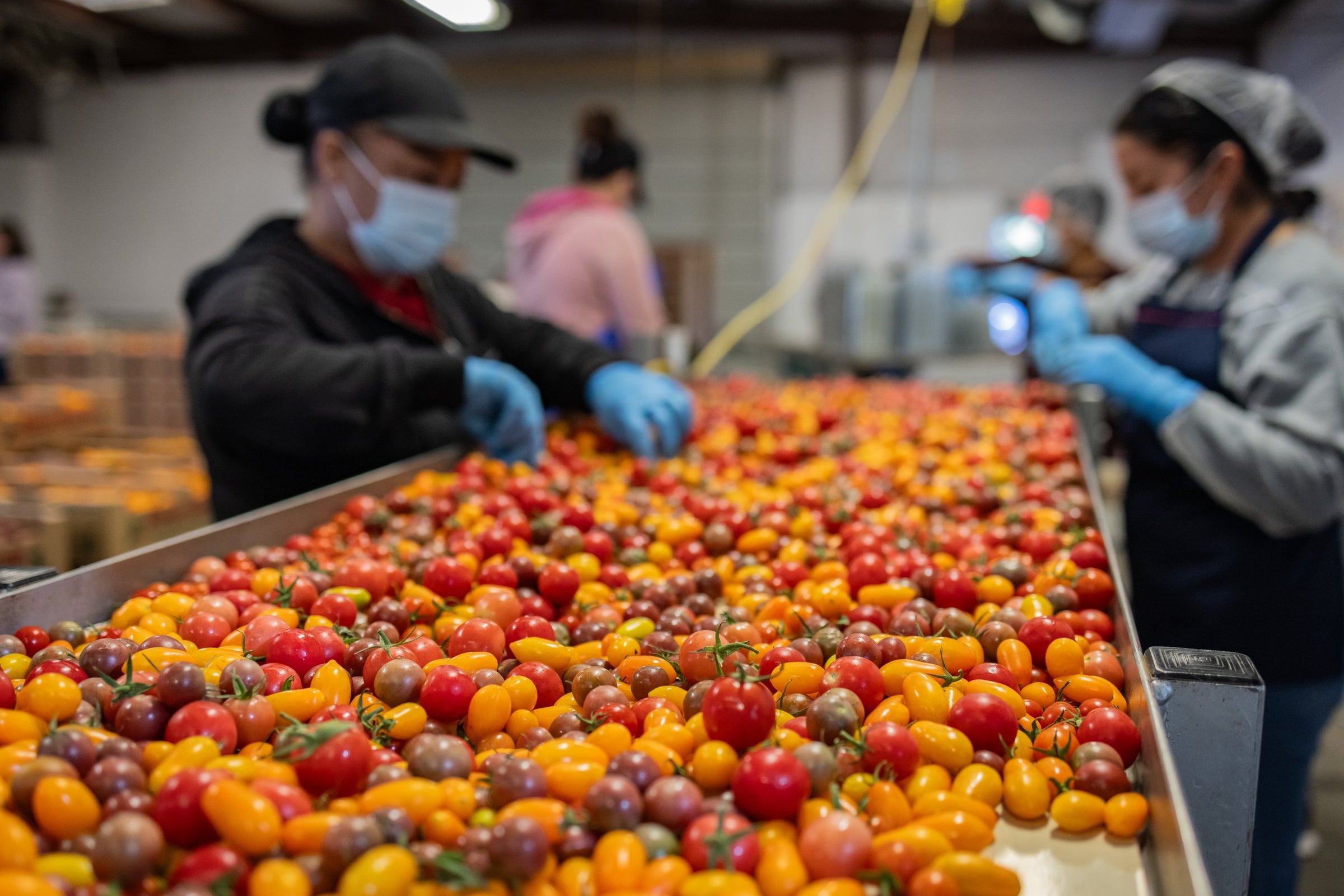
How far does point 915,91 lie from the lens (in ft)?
34.7

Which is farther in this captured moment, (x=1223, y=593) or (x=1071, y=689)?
(x=1223, y=593)

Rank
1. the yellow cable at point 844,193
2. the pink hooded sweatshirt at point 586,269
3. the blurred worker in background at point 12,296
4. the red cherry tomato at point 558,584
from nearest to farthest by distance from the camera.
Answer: the red cherry tomato at point 558,584
the pink hooded sweatshirt at point 586,269
the blurred worker in background at point 12,296
the yellow cable at point 844,193

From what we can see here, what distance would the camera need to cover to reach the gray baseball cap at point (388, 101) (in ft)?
8.42

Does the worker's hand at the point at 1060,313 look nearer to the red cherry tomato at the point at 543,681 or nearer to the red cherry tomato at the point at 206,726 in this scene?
the red cherry tomato at the point at 543,681

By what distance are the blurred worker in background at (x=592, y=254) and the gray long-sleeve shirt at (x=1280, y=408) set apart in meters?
2.48

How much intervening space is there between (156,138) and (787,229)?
856 cm

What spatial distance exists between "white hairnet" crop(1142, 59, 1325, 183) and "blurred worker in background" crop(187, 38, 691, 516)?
158cm

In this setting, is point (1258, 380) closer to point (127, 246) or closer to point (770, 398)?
point (770, 398)

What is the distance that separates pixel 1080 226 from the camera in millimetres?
5180

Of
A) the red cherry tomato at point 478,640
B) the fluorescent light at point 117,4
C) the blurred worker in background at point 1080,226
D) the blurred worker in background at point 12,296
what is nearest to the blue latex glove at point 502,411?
the red cherry tomato at point 478,640

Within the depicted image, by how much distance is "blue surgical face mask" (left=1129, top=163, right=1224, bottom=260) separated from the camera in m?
2.46

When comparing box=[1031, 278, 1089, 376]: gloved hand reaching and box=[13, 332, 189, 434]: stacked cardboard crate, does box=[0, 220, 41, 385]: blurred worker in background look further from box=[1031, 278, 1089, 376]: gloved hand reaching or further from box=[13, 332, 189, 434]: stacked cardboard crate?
box=[1031, 278, 1089, 376]: gloved hand reaching

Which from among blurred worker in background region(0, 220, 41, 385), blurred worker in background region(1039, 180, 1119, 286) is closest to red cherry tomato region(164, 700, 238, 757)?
blurred worker in background region(1039, 180, 1119, 286)

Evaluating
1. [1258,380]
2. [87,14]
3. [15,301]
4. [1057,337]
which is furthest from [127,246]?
[1258,380]
